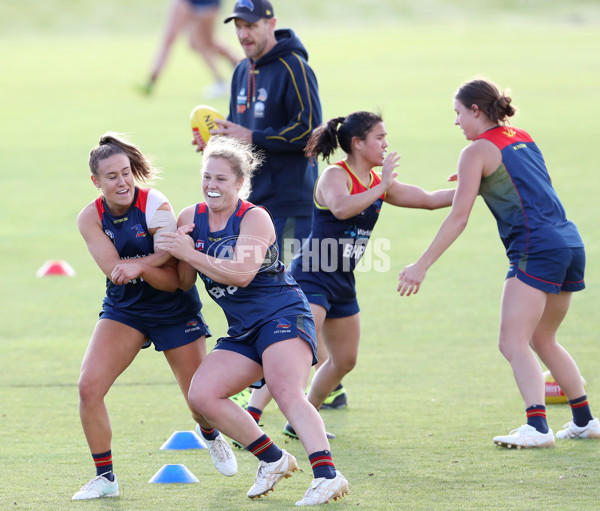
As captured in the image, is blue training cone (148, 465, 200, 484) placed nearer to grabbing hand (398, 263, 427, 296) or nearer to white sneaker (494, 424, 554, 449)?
grabbing hand (398, 263, 427, 296)

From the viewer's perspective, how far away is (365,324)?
812cm

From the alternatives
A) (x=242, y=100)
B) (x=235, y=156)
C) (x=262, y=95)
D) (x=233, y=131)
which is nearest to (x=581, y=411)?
(x=235, y=156)

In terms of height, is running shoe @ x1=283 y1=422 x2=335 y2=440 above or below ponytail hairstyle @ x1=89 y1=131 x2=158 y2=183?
below

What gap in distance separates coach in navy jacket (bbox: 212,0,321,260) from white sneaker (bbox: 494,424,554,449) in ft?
6.02

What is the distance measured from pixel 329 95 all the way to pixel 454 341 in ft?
42.6

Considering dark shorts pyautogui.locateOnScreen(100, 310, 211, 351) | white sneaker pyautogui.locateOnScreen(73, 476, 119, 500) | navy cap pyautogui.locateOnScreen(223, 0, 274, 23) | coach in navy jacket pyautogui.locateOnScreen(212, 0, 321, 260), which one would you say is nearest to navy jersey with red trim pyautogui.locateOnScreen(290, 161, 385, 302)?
dark shorts pyautogui.locateOnScreen(100, 310, 211, 351)

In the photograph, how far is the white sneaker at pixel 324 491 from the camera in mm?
4324

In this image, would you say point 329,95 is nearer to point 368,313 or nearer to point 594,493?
point 368,313

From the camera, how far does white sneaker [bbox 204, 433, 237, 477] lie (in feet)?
16.0

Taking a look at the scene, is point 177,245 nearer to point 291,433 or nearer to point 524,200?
point 291,433

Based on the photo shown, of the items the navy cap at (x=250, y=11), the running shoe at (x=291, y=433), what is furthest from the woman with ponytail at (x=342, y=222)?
the navy cap at (x=250, y=11)

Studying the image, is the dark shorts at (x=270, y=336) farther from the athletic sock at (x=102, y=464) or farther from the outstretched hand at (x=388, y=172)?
the outstretched hand at (x=388, y=172)

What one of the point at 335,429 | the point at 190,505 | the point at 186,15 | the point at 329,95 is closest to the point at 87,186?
the point at 186,15

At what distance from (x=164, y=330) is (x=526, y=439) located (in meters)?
1.89
